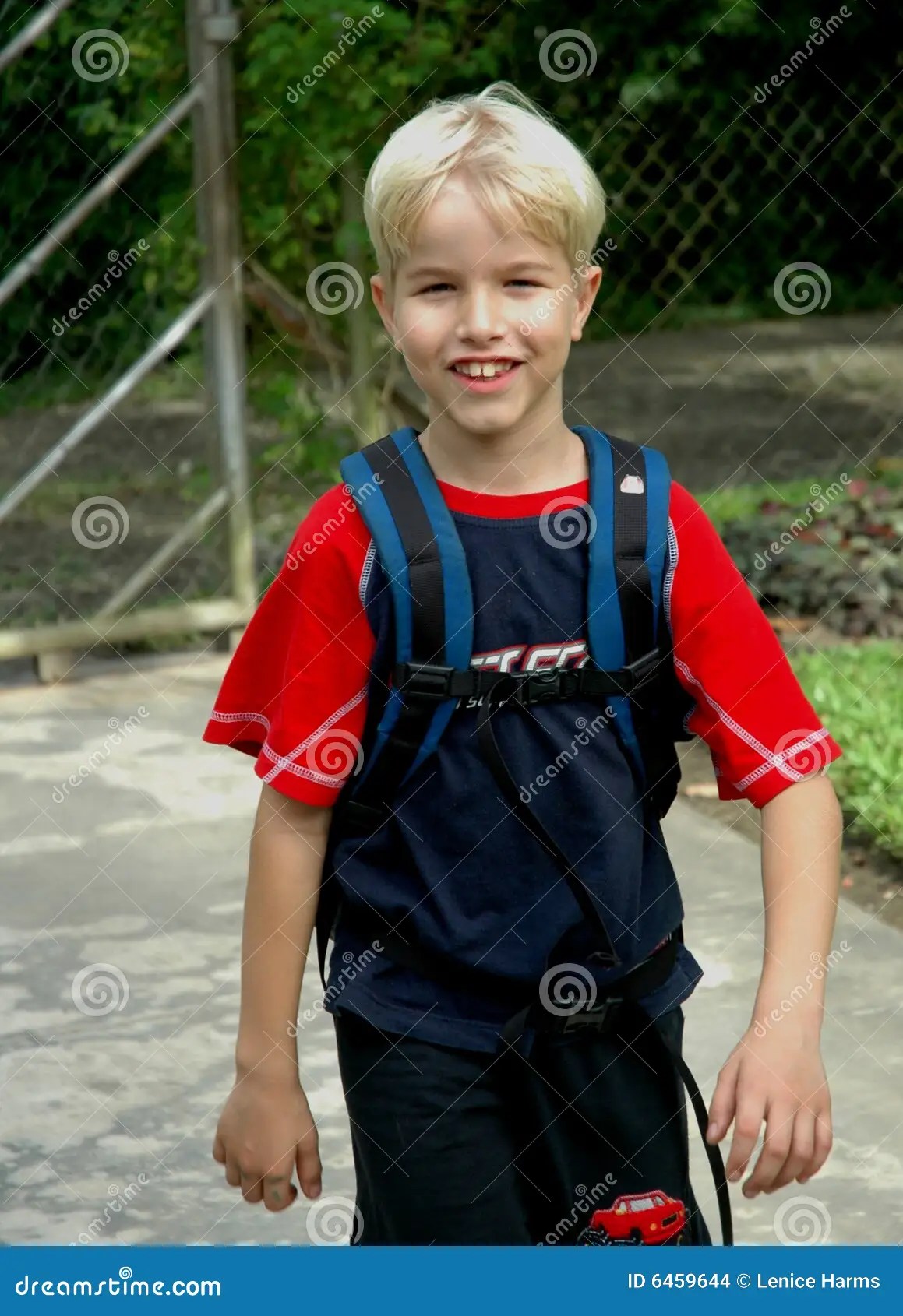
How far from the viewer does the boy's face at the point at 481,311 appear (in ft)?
6.20

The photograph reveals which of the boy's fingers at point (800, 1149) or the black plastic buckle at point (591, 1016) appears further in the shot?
the black plastic buckle at point (591, 1016)

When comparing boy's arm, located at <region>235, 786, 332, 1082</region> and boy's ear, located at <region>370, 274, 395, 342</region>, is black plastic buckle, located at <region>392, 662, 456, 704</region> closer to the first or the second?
boy's arm, located at <region>235, 786, 332, 1082</region>

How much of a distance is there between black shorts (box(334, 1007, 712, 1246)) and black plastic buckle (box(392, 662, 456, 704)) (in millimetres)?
375

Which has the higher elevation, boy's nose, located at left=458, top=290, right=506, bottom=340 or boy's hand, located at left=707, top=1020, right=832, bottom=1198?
boy's nose, located at left=458, top=290, right=506, bottom=340

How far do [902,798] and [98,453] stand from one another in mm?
5432

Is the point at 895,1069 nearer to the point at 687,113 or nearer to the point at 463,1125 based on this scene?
the point at 463,1125

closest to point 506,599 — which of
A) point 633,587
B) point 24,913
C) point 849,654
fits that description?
point 633,587
